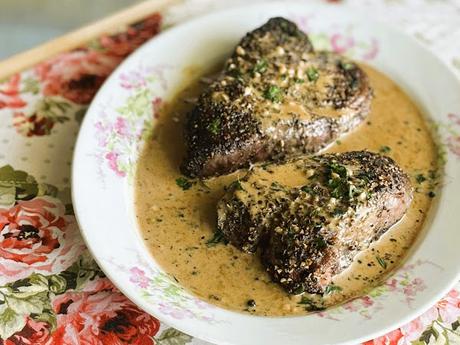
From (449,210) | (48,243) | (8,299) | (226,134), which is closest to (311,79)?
(226,134)

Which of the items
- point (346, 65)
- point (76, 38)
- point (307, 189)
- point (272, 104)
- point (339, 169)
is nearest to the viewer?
point (307, 189)

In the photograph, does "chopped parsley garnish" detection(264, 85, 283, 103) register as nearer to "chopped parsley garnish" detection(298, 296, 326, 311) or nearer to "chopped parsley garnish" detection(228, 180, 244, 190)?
"chopped parsley garnish" detection(228, 180, 244, 190)

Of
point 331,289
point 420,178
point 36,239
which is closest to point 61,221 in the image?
point 36,239

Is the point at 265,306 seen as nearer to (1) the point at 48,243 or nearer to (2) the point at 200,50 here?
(1) the point at 48,243

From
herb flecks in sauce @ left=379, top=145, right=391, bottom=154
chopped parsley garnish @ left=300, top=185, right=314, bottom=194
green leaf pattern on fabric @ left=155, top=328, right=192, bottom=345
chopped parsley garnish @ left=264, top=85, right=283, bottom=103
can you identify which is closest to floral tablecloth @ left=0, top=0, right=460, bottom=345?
green leaf pattern on fabric @ left=155, top=328, right=192, bottom=345

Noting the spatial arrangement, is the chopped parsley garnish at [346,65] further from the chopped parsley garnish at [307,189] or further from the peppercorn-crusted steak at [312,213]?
the chopped parsley garnish at [307,189]

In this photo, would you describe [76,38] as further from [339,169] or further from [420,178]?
[420,178]
